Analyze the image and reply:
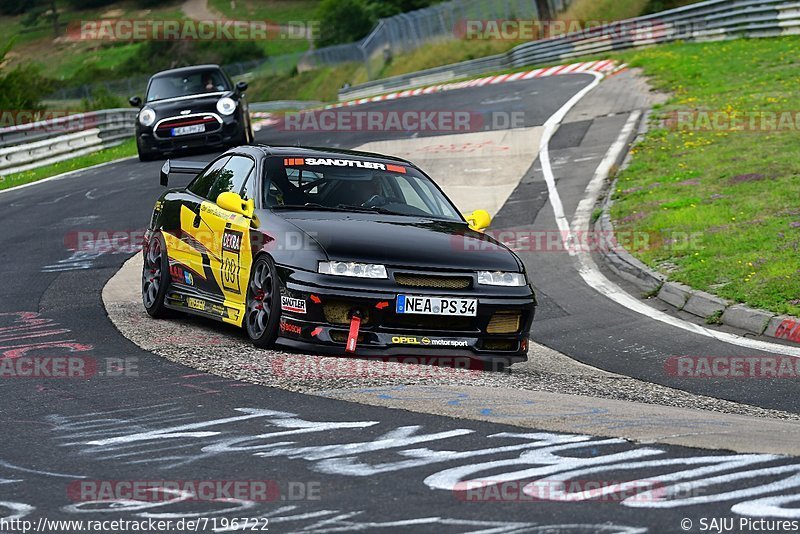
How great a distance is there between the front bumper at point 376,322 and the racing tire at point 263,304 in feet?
0.23

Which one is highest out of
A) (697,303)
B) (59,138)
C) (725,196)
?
(59,138)

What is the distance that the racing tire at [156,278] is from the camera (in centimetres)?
1035

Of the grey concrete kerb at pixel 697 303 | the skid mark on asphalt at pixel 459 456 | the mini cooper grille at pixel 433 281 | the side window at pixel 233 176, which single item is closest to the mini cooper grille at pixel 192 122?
the grey concrete kerb at pixel 697 303

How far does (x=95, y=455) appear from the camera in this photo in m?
5.75

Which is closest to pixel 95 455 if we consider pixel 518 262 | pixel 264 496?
pixel 264 496

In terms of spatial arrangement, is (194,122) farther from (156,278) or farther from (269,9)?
(269,9)

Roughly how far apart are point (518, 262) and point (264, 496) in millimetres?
4237

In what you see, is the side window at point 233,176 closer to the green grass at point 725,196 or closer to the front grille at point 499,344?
the front grille at point 499,344

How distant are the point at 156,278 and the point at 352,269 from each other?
9.00 ft

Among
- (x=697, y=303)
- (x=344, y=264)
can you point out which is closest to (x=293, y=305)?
(x=344, y=264)

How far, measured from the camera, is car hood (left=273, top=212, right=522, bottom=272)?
8430mm

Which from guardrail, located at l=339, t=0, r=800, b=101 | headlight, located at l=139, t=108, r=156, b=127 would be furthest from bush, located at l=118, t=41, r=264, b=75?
headlight, located at l=139, t=108, r=156, b=127

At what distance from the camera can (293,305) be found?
27.3ft

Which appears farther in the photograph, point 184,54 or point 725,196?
point 184,54
